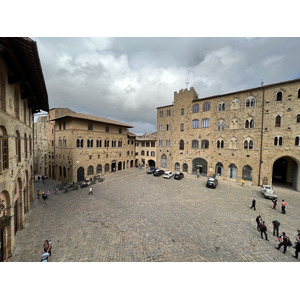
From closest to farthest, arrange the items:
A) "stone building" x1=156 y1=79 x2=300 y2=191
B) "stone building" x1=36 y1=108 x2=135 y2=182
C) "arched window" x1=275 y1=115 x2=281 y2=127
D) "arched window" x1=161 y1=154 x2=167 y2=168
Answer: "stone building" x1=156 y1=79 x2=300 y2=191 → "arched window" x1=275 y1=115 x2=281 y2=127 → "stone building" x1=36 y1=108 x2=135 y2=182 → "arched window" x1=161 y1=154 x2=167 y2=168

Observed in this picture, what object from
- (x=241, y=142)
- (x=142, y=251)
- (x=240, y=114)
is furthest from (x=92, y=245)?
(x=240, y=114)

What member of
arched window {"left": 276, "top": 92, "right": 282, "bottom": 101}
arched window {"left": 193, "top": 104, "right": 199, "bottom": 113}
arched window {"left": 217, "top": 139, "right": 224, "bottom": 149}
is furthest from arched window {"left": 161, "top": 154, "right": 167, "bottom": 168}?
arched window {"left": 276, "top": 92, "right": 282, "bottom": 101}

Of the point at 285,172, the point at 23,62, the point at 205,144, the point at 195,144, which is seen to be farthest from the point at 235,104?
the point at 23,62

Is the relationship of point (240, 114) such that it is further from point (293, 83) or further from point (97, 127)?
point (97, 127)

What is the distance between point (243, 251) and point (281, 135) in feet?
66.1

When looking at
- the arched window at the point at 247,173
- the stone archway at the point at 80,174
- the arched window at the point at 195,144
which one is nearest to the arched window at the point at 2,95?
the stone archway at the point at 80,174

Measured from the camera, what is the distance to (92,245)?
8.12 meters

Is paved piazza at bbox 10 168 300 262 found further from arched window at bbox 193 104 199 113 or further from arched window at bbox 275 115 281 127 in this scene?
arched window at bbox 193 104 199 113

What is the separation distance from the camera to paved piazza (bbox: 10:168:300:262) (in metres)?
7.43

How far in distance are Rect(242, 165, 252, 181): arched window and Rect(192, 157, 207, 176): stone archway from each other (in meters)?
6.49

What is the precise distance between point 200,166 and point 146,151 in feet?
52.8

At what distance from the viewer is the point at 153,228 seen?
9.84 metres

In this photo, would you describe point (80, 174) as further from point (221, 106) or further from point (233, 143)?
point (221, 106)

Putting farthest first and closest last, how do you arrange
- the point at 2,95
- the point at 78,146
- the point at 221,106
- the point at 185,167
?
the point at 185,167 → the point at 221,106 → the point at 78,146 → the point at 2,95
